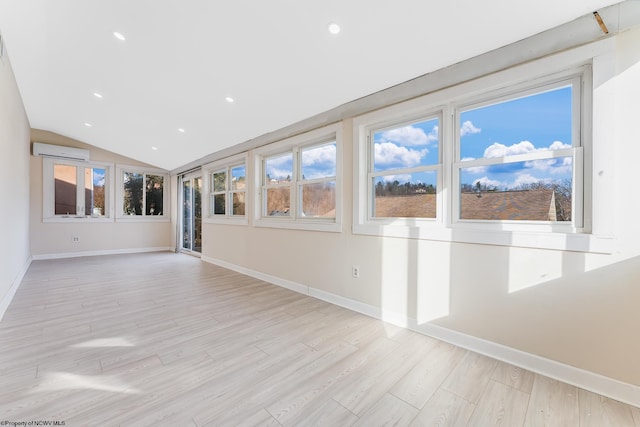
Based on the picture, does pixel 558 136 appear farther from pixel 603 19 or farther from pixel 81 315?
pixel 81 315

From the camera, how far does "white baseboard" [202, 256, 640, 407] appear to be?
1648mm

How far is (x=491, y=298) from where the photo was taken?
7.04ft

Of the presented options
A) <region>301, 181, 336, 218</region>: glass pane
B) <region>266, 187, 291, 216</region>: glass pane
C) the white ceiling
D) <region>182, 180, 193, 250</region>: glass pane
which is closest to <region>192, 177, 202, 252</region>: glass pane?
<region>182, 180, 193, 250</region>: glass pane

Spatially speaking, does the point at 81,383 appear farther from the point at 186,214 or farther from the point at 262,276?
the point at 186,214

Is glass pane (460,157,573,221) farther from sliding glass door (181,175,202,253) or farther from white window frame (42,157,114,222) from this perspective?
white window frame (42,157,114,222)

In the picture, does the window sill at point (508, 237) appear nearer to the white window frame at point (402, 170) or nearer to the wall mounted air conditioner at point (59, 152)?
the white window frame at point (402, 170)

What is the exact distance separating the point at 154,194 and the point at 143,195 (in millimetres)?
288

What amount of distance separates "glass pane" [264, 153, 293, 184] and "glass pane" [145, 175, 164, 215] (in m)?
4.98

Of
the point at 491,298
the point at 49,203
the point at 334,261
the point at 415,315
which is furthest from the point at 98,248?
the point at 491,298

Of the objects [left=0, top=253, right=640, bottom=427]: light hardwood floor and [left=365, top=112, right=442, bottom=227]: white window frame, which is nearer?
[left=0, top=253, right=640, bottom=427]: light hardwood floor

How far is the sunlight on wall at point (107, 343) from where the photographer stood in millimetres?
2215

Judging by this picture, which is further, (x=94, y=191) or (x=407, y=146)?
(x=94, y=191)

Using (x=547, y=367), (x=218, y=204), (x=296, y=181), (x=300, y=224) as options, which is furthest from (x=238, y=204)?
(x=547, y=367)

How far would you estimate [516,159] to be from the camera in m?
2.10
